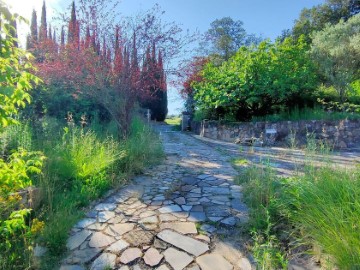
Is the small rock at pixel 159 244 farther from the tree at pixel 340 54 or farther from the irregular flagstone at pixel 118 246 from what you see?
the tree at pixel 340 54

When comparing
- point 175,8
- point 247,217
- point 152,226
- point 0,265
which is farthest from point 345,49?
point 0,265

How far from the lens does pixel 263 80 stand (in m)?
7.78

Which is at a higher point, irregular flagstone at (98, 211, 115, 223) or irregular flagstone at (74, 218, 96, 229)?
irregular flagstone at (98, 211, 115, 223)

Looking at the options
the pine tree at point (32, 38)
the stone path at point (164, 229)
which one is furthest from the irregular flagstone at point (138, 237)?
the pine tree at point (32, 38)

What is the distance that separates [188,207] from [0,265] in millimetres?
1768

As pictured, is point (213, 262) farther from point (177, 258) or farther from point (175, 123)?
point (175, 123)

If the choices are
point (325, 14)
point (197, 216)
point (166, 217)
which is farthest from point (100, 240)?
point (325, 14)

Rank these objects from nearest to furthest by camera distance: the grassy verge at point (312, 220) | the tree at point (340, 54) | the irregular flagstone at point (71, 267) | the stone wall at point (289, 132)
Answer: the grassy verge at point (312, 220)
the irregular flagstone at point (71, 267)
the stone wall at point (289, 132)
the tree at point (340, 54)

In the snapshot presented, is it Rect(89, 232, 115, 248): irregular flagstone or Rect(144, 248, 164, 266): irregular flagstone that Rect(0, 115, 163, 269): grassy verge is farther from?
Rect(144, 248, 164, 266): irregular flagstone

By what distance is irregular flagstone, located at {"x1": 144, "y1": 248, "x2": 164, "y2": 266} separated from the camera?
1.87 m

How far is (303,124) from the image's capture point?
23.9ft

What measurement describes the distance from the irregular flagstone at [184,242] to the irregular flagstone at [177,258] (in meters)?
0.07

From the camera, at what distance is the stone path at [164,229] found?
1.87 meters

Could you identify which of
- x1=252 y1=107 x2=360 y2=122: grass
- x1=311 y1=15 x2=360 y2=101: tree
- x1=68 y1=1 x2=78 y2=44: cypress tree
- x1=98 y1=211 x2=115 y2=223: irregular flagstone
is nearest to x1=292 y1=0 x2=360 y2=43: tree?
x1=311 y1=15 x2=360 y2=101: tree
